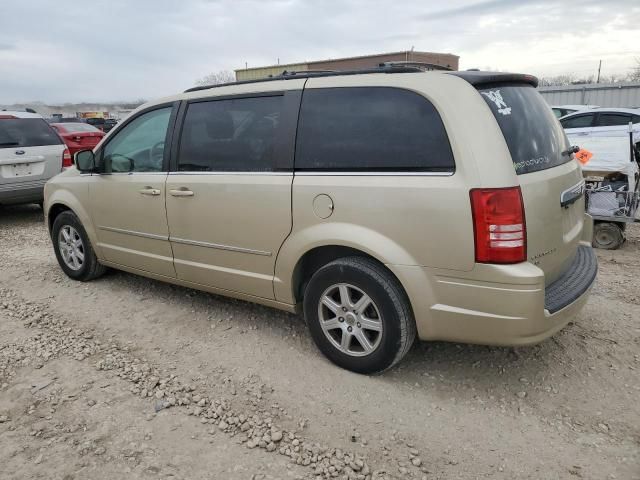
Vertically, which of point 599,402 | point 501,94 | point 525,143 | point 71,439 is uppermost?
point 501,94

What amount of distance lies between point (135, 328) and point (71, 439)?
1.42 m

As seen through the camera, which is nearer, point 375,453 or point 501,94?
point 375,453

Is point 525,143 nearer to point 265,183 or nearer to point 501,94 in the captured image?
point 501,94

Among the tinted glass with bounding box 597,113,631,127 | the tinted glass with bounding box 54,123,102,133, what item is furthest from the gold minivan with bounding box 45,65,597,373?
the tinted glass with bounding box 54,123,102,133

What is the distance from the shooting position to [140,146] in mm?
4336

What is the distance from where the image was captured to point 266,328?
157 inches

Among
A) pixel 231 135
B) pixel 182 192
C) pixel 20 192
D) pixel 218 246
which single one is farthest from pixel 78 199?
pixel 20 192

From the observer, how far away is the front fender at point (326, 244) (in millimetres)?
2874

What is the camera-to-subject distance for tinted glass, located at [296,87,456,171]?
2.79 metres

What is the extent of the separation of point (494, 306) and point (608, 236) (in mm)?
4230

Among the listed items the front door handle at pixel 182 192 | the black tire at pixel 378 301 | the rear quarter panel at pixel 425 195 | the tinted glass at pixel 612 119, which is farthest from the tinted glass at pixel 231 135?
the tinted glass at pixel 612 119

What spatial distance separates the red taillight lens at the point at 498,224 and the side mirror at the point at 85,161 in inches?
136

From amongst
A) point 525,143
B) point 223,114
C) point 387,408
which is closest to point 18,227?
point 223,114

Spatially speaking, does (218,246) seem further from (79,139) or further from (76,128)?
(76,128)
